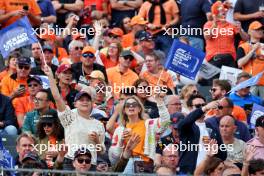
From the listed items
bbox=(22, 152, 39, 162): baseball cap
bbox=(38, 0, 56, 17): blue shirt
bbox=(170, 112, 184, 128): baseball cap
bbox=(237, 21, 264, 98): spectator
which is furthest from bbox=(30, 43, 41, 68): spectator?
bbox=(22, 152, 39, 162): baseball cap

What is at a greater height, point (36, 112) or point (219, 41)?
point (219, 41)

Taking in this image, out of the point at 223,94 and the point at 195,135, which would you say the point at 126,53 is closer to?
the point at 223,94

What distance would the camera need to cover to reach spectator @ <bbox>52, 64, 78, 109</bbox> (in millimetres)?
21594

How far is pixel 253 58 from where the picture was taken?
76.6ft

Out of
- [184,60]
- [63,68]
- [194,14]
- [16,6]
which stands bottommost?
[63,68]

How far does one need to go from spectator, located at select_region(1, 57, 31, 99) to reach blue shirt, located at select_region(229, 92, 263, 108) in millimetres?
2847

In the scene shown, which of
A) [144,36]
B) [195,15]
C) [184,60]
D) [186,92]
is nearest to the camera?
[184,60]

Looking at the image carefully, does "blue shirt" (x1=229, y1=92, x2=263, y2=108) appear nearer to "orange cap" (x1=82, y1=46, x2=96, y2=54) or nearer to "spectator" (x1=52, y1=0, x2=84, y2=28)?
"orange cap" (x1=82, y1=46, x2=96, y2=54)

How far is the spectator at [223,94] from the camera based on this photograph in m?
21.1

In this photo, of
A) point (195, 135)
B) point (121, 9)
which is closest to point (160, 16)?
point (121, 9)

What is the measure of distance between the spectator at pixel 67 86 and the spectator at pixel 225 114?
2302 mm

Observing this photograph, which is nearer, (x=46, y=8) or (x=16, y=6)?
(x=16, y=6)

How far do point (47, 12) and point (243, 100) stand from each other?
5033 millimetres

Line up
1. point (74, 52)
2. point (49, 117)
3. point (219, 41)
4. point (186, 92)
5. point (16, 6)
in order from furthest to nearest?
1. point (219, 41)
2. point (16, 6)
3. point (74, 52)
4. point (186, 92)
5. point (49, 117)
